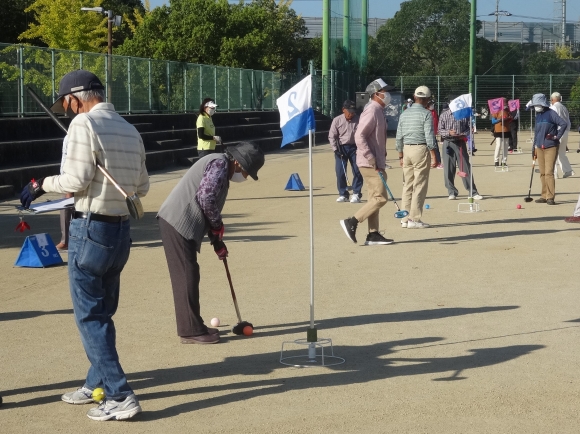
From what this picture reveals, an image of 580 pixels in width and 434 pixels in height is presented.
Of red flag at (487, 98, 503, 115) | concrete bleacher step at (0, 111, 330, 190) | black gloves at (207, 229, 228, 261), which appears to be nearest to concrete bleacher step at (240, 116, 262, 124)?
concrete bleacher step at (0, 111, 330, 190)

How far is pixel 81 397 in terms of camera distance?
19.1 feet

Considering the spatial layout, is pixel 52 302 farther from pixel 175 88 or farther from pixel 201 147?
pixel 175 88

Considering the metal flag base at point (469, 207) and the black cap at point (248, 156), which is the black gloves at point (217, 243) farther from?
the metal flag base at point (469, 207)

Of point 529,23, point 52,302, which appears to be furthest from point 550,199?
point 529,23

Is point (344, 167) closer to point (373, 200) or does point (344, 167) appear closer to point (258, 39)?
point (373, 200)

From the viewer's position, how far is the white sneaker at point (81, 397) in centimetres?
582

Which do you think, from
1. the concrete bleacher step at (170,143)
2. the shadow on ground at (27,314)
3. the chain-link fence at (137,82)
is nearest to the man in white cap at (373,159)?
the shadow on ground at (27,314)

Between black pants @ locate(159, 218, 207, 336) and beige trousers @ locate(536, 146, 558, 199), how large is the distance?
11.3m

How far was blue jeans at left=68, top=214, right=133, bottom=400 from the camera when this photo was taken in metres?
5.45

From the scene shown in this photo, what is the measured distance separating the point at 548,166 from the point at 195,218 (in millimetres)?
11402

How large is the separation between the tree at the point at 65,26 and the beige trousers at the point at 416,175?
1601 inches

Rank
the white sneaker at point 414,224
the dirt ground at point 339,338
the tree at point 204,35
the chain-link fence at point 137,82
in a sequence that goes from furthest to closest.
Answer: the tree at point 204,35 → the chain-link fence at point 137,82 → the white sneaker at point 414,224 → the dirt ground at point 339,338

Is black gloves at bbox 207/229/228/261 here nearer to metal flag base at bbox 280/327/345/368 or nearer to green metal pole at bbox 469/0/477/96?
metal flag base at bbox 280/327/345/368

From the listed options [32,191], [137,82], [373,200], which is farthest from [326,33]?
[32,191]
